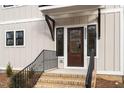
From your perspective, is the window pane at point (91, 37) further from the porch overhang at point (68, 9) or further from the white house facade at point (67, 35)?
the porch overhang at point (68, 9)

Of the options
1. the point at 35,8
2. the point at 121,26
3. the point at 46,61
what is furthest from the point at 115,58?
the point at 35,8

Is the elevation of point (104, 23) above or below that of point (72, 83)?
above

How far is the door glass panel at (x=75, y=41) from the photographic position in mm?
10375

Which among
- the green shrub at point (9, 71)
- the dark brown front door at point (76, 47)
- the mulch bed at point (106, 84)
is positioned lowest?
the mulch bed at point (106, 84)

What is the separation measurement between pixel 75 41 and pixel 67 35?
57cm

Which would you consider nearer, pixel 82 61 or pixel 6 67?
pixel 82 61

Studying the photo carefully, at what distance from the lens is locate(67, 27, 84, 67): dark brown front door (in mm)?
10258

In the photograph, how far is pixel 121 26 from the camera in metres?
8.95

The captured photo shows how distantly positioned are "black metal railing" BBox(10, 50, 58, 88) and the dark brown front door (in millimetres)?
901

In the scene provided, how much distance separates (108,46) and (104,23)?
A: 111 centimetres

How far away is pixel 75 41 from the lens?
10484 millimetres

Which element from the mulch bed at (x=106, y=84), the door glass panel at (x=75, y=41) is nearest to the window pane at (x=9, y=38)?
the door glass panel at (x=75, y=41)
